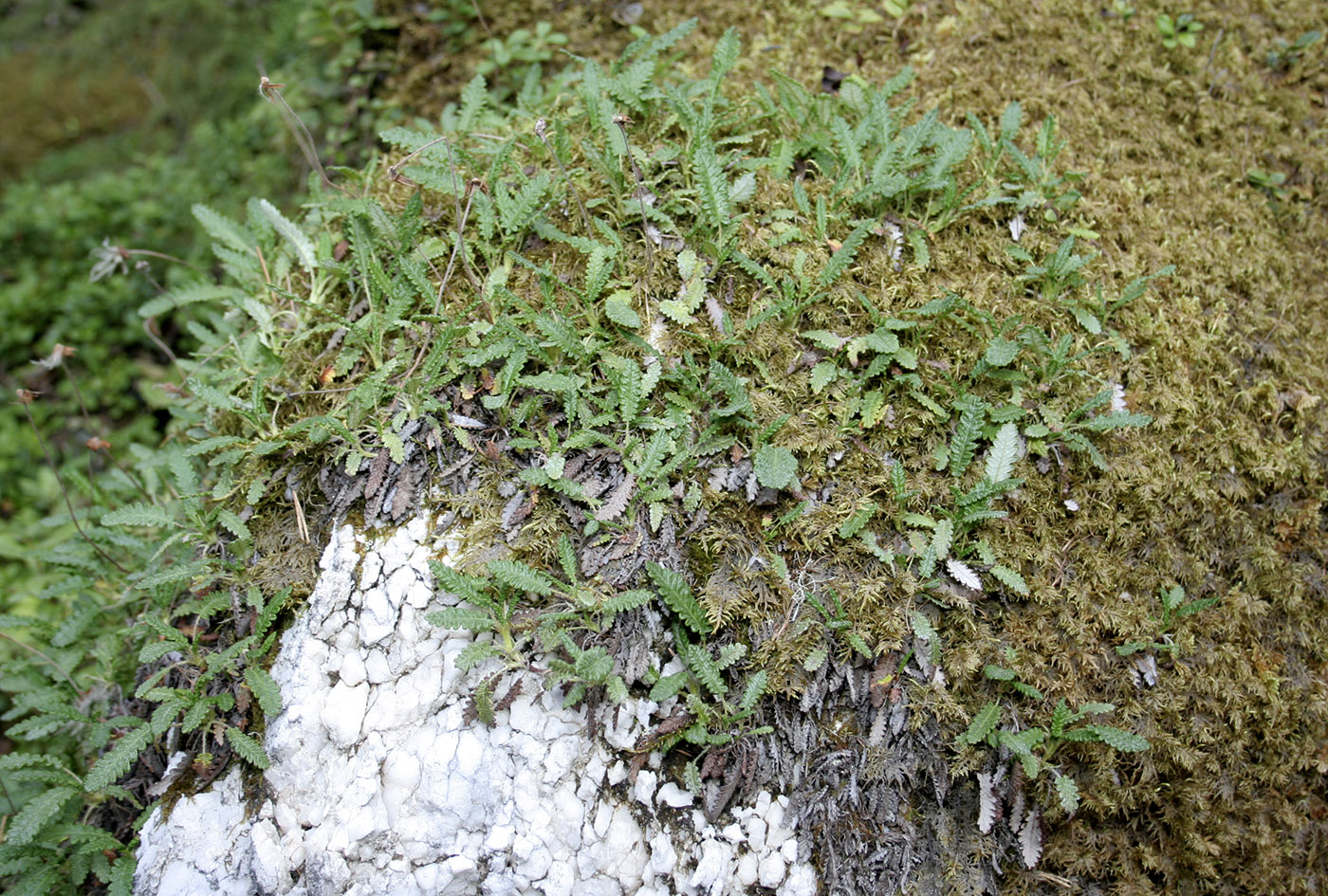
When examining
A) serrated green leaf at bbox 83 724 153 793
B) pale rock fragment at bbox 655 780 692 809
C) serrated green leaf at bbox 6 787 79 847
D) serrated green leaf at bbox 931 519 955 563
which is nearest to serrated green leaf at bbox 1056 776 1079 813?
serrated green leaf at bbox 931 519 955 563

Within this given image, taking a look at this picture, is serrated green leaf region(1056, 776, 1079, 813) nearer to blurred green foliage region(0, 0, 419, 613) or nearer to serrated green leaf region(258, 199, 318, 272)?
serrated green leaf region(258, 199, 318, 272)

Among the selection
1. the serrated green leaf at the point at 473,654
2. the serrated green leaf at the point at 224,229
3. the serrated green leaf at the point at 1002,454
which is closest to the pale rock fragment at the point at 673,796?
the serrated green leaf at the point at 473,654

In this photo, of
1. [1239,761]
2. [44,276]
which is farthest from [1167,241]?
[44,276]

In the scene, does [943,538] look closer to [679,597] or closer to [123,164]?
[679,597]

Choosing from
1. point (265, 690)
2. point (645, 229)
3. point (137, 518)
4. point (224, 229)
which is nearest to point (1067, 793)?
point (645, 229)

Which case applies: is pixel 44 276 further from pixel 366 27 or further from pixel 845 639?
pixel 845 639
